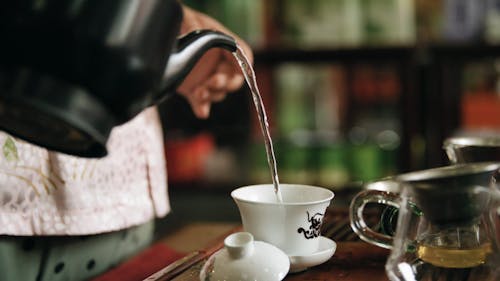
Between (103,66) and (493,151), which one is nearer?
(103,66)

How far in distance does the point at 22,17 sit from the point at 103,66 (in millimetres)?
81

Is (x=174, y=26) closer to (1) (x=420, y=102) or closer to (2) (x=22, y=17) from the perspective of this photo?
(2) (x=22, y=17)

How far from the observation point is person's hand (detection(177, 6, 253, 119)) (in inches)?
49.9

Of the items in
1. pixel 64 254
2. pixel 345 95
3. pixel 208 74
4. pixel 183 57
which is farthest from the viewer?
pixel 345 95

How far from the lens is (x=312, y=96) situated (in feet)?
9.09

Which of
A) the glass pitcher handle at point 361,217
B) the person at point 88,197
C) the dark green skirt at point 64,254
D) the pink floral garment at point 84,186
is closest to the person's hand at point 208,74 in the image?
the person at point 88,197

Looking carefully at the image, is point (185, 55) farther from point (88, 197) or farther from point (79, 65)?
point (88, 197)

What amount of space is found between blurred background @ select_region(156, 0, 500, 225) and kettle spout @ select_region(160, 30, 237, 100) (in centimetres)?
180

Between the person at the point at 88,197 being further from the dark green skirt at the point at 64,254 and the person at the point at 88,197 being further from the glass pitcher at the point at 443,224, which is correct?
the glass pitcher at the point at 443,224

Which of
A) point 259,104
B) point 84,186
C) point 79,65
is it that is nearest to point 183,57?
point 79,65

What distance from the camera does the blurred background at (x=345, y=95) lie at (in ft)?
8.14

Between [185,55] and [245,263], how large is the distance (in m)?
0.28

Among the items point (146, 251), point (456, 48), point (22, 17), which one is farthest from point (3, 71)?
point (456, 48)

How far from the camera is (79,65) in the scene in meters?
0.60
